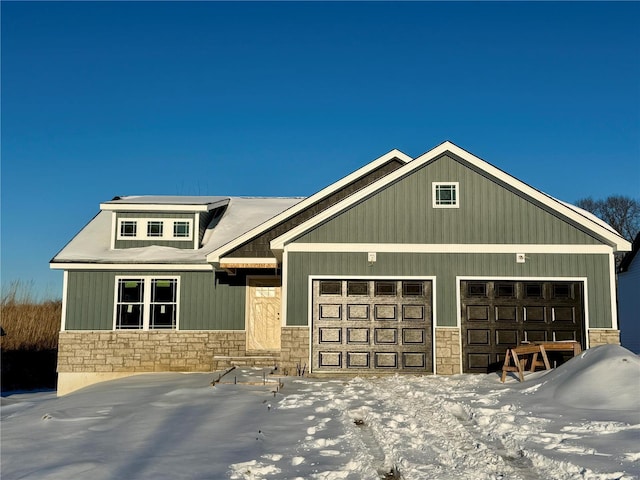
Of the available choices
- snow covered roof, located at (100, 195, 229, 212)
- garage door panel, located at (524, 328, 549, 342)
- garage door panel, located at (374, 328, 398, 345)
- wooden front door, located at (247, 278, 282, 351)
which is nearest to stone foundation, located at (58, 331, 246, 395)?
wooden front door, located at (247, 278, 282, 351)

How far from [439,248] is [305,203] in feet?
15.0

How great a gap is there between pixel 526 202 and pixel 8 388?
2029 centimetres

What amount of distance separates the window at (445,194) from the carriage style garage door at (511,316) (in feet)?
6.09

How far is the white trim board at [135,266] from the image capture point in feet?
55.4

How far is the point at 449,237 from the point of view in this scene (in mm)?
14672

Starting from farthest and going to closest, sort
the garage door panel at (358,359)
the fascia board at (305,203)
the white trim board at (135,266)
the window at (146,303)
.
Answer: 1. the window at (146,303)
2. the white trim board at (135,266)
3. the fascia board at (305,203)
4. the garage door panel at (358,359)

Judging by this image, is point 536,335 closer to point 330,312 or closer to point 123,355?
point 330,312

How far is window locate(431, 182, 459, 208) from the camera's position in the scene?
14.8 meters

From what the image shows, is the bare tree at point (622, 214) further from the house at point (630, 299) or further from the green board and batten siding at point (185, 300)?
the green board and batten siding at point (185, 300)

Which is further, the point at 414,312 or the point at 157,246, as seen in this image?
the point at 157,246

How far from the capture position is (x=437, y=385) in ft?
40.8

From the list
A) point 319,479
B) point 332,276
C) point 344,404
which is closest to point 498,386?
point 344,404

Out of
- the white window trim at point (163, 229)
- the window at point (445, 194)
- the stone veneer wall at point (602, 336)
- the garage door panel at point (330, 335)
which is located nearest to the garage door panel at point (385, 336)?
the garage door panel at point (330, 335)

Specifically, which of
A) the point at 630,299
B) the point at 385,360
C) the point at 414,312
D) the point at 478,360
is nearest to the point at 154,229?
the point at 385,360
